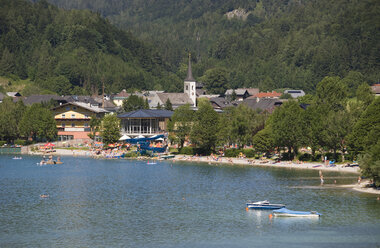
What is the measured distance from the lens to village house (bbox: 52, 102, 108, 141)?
16925cm

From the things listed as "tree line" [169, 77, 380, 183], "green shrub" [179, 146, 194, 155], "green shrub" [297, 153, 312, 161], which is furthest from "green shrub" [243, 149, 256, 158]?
"green shrub" [179, 146, 194, 155]

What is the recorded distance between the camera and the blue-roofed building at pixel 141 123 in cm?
15838

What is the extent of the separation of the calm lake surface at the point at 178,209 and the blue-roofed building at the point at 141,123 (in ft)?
135

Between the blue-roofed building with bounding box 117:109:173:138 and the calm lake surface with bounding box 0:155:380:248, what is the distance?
4123cm

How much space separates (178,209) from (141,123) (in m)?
83.2

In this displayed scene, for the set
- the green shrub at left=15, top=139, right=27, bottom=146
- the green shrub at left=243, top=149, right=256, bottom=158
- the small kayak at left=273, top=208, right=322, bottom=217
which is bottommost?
the small kayak at left=273, top=208, right=322, bottom=217

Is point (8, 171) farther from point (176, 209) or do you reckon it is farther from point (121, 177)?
point (176, 209)

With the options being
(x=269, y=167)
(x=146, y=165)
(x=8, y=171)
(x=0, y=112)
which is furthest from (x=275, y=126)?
(x=0, y=112)

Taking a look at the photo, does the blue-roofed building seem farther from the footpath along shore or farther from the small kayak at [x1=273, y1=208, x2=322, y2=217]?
the small kayak at [x1=273, y1=208, x2=322, y2=217]

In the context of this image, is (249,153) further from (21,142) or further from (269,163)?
(21,142)

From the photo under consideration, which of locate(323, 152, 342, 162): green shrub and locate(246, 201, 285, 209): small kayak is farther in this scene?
locate(323, 152, 342, 162): green shrub

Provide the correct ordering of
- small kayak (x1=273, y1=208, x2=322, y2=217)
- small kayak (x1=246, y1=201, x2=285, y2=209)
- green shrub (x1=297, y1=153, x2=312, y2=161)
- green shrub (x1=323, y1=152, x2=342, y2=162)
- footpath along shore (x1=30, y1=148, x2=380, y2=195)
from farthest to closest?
1. green shrub (x1=297, y1=153, x2=312, y2=161)
2. green shrub (x1=323, y1=152, x2=342, y2=162)
3. footpath along shore (x1=30, y1=148, x2=380, y2=195)
4. small kayak (x1=246, y1=201, x2=285, y2=209)
5. small kayak (x1=273, y1=208, x2=322, y2=217)

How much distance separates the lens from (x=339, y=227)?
2650 inches

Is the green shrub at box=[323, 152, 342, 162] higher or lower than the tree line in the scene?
lower
